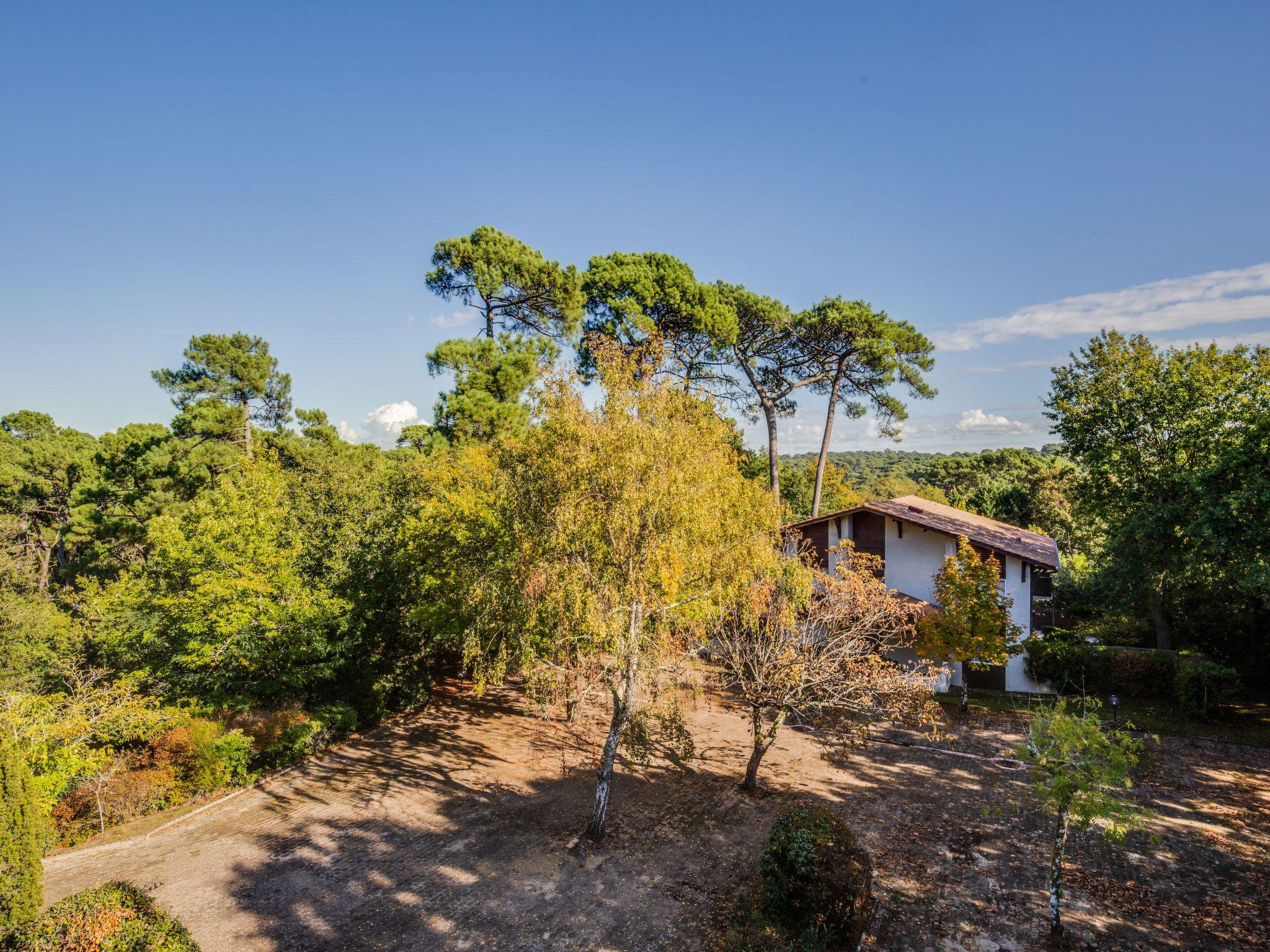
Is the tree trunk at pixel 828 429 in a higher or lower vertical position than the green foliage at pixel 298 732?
higher

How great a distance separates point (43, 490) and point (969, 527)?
53.8 meters

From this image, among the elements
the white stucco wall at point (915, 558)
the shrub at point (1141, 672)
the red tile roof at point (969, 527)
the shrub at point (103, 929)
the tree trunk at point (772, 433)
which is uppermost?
the tree trunk at point (772, 433)

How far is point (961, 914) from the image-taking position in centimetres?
910

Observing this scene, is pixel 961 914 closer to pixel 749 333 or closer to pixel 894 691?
pixel 894 691

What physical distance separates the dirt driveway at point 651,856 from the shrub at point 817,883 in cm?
70

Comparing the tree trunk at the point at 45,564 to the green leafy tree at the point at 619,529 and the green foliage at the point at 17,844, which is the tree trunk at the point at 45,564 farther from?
the green leafy tree at the point at 619,529

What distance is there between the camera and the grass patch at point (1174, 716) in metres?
16.1

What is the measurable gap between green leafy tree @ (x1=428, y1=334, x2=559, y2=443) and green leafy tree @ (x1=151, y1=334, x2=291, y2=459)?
12.0m

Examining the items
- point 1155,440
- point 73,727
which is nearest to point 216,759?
point 73,727

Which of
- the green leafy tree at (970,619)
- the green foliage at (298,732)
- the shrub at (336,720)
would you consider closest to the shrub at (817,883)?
the green leafy tree at (970,619)

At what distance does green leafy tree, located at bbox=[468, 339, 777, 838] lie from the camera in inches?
424

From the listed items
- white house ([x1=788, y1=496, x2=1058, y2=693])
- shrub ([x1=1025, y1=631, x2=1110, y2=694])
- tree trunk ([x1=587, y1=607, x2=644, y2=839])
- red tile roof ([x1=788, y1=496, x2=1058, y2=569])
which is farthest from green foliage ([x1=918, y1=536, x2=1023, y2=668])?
tree trunk ([x1=587, y1=607, x2=644, y2=839])

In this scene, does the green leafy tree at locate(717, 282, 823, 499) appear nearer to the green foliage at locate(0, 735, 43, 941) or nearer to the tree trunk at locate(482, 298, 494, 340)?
the tree trunk at locate(482, 298, 494, 340)

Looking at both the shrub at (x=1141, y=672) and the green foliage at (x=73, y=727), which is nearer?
the green foliage at (x=73, y=727)
